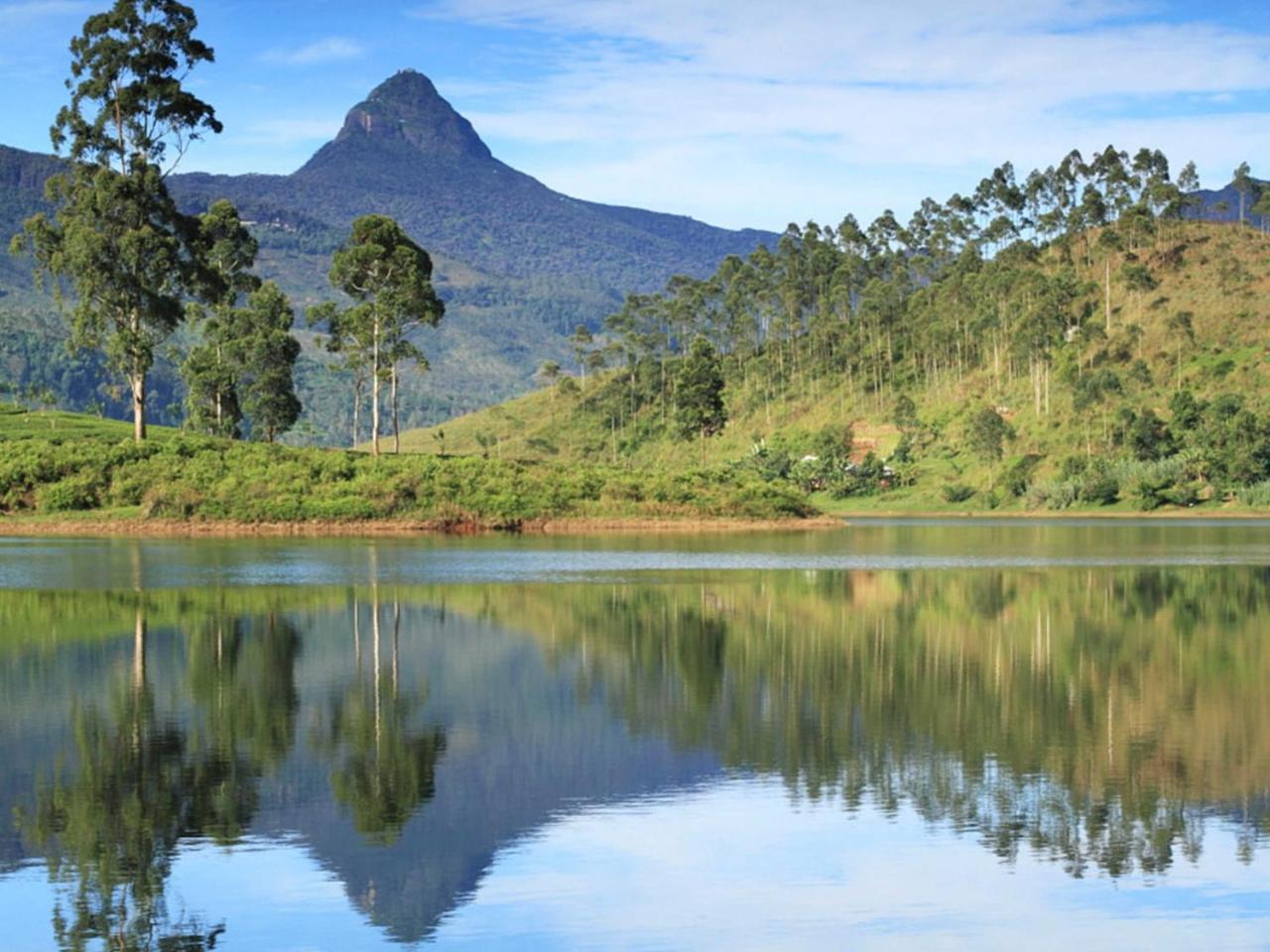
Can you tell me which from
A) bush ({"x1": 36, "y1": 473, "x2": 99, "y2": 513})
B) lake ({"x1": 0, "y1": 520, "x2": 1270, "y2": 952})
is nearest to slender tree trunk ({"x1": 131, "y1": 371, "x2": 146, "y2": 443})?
bush ({"x1": 36, "y1": 473, "x2": 99, "y2": 513})

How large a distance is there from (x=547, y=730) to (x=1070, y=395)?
447 feet

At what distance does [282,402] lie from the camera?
113188 millimetres

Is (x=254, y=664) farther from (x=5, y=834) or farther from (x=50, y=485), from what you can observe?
(x=50, y=485)

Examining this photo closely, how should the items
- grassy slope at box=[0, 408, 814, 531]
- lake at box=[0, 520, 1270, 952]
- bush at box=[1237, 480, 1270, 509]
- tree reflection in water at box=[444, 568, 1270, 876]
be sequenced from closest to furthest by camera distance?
1. lake at box=[0, 520, 1270, 952]
2. tree reflection in water at box=[444, 568, 1270, 876]
3. grassy slope at box=[0, 408, 814, 531]
4. bush at box=[1237, 480, 1270, 509]

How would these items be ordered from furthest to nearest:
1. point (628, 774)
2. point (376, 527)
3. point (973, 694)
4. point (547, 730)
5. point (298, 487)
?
point (376, 527) < point (298, 487) < point (973, 694) < point (547, 730) < point (628, 774)

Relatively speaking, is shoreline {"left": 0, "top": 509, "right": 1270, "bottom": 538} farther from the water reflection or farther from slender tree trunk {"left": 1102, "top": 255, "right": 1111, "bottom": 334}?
slender tree trunk {"left": 1102, "top": 255, "right": 1111, "bottom": 334}

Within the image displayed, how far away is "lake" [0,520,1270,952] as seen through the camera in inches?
575

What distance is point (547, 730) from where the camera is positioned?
23547 mm


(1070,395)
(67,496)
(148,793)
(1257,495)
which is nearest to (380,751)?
(148,793)

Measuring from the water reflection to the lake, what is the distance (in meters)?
0.08

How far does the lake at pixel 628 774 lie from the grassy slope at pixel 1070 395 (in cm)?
A: 10231

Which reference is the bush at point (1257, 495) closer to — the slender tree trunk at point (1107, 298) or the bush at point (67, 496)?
the slender tree trunk at point (1107, 298)

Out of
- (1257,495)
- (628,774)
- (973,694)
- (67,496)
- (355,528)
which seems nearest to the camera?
(628,774)

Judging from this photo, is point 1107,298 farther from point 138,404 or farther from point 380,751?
point 380,751
